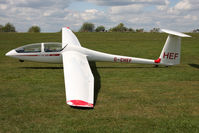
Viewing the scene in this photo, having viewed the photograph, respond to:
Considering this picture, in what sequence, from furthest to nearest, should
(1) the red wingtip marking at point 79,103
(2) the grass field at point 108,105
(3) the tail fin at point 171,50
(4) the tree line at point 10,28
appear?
(4) the tree line at point 10,28 → (3) the tail fin at point 171,50 → (1) the red wingtip marking at point 79,103 → (2) the grass field at point 108,105

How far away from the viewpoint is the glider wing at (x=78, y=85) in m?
6.06

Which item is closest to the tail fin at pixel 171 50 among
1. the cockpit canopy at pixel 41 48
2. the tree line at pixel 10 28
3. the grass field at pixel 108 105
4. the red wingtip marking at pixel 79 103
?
the grass field at pixel 108 105

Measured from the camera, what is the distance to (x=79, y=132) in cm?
513

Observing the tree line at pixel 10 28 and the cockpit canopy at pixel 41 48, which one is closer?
the cockpit canopy at pixel 41 48

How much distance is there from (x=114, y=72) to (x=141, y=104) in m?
5.23

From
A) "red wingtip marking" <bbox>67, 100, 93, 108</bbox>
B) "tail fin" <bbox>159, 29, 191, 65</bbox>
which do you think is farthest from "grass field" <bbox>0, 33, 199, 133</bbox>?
"tail fin" <bbox>159, 29, 191, 65</bbox>

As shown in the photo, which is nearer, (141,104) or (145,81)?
(141,104)

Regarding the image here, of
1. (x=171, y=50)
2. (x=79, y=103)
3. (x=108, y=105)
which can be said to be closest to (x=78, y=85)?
(x=79, y=103)

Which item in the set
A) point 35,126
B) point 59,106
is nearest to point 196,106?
point 59,106

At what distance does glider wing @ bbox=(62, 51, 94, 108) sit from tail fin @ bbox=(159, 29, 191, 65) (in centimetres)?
615

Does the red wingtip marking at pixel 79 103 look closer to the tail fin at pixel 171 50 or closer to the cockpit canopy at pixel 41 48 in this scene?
the cockpit canopy at pixel 41 48

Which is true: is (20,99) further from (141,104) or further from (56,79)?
(141,104)

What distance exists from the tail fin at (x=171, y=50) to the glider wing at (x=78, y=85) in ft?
20.2

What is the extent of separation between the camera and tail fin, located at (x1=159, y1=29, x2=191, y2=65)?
12.4 m
